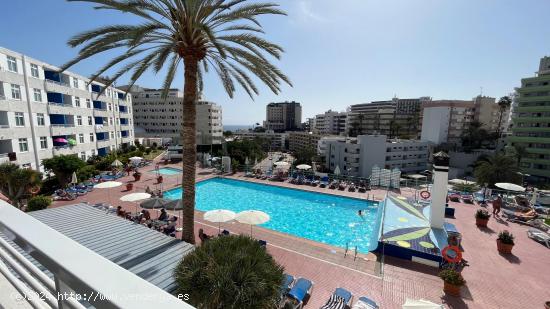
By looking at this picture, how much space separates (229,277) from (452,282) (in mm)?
10245

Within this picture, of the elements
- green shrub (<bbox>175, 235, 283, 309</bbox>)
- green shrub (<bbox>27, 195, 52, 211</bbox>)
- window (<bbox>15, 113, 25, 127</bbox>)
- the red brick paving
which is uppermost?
window (<bbox>15, 113, 25, 127</bbox>)

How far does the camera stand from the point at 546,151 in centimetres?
4950

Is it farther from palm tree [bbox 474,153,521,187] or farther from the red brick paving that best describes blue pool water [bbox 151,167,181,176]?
palm tree [bbox 474,153,521,187]

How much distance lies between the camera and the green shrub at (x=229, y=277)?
19.2ft

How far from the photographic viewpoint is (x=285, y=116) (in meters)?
193

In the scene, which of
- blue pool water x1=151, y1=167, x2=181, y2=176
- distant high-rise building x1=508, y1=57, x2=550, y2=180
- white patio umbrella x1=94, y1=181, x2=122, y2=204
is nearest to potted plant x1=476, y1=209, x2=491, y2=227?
white patio umbrella x1=94, y1=181, x2=122, y2=204

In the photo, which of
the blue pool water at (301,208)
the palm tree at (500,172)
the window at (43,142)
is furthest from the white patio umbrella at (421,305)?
the palm tree at (500,172)

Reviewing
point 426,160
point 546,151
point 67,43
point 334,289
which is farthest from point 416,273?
point 426,160

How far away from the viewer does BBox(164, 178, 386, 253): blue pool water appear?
19648 mm

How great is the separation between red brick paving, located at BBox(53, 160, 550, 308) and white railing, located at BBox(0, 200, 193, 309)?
10499mm

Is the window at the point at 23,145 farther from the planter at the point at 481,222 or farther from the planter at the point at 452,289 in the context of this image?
the planter at the point at 481,222

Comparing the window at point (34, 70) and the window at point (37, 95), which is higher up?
the window at point (34, 70)

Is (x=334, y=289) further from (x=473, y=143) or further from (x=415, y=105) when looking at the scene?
(x=415, y=105)

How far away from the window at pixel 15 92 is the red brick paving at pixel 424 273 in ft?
78.7
